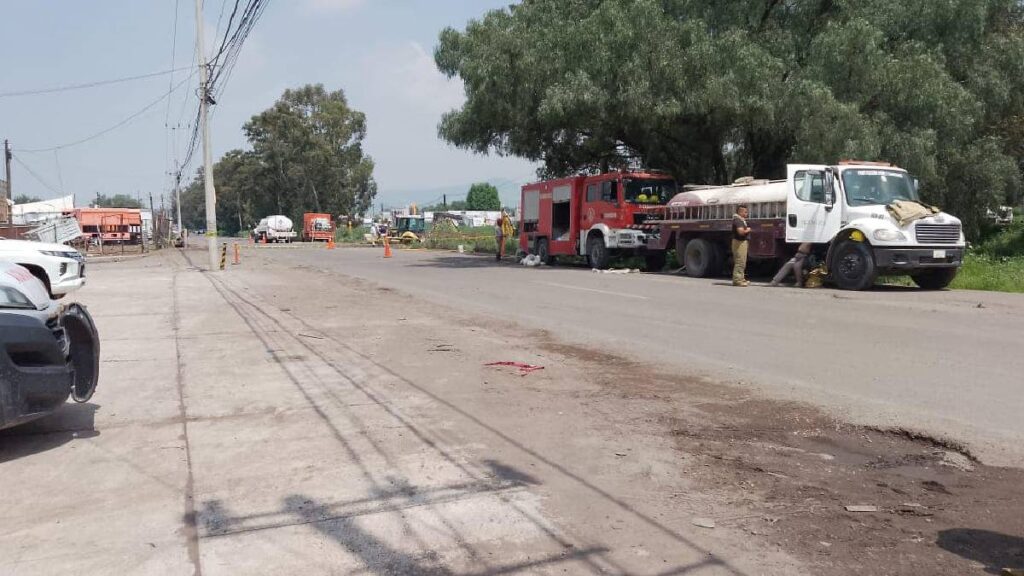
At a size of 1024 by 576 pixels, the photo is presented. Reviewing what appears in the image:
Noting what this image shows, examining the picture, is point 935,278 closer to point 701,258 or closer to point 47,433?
point 701,258

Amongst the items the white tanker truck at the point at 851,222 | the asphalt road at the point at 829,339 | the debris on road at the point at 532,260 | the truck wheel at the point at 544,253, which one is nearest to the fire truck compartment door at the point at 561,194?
the truck wheel at the point at 544,253

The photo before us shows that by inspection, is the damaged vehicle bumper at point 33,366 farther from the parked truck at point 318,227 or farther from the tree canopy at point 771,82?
the parked truck at point 318,227

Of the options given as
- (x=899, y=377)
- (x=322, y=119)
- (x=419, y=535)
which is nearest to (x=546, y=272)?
(x=899, y=377)

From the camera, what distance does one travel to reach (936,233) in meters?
15.2

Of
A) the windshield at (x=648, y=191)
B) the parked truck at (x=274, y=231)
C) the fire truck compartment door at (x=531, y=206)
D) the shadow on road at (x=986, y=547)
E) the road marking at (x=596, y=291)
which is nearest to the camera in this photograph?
the shadow on road at (x=986, y=547)

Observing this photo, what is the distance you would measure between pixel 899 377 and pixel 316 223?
61.7 metres

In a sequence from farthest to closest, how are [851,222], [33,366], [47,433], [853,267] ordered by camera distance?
[851,222] < [853,267] < [47,433] < [33,366]

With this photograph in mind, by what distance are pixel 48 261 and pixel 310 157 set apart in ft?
217

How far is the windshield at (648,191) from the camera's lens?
2311 centimetres

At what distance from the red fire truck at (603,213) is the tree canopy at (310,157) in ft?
182

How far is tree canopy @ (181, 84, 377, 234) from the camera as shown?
77.9 meters

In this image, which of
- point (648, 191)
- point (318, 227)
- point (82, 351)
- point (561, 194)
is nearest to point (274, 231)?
point (318, 227)

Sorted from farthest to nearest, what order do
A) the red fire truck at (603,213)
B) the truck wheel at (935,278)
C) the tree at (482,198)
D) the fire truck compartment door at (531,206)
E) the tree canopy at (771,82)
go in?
the tree at (482,198) → the fire truck compartment door at (531,206) → the red fire truck at (603,213) → the tree canopy at (771,82) → the truck wheel at (935,278)

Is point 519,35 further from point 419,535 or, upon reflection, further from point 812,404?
point 419,535
